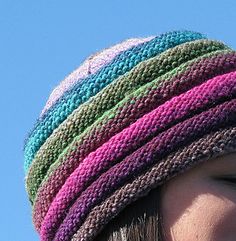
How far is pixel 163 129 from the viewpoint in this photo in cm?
180

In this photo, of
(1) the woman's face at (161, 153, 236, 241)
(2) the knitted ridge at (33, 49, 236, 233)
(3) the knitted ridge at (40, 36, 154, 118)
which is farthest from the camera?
(3) the knitted ridge at (40, 36, 154, 118)

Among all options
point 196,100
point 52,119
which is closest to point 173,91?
point 196,100

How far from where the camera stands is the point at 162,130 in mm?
1802

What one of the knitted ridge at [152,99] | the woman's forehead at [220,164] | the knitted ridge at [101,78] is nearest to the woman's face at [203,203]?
the woman's forehead at [220,164]

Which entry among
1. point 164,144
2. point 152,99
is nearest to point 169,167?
point 164,144

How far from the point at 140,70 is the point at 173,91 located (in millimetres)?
102

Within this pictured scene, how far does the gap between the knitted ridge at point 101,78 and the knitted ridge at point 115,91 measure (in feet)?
0.09

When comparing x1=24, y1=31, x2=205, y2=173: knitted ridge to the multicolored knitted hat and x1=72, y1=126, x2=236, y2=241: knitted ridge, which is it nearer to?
the multicolored knitted hat

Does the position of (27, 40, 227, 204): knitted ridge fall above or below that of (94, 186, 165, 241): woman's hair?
above

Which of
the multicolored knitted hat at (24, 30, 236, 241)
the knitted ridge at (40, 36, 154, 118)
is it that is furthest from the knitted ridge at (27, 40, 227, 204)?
the knitted ridge at (40, 36, 154, 118)

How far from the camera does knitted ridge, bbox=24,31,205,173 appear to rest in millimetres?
1924

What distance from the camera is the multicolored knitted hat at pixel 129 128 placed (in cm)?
178

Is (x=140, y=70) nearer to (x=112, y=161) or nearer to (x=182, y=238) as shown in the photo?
(x=112, y=161)

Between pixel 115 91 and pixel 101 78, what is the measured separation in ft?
0.23
